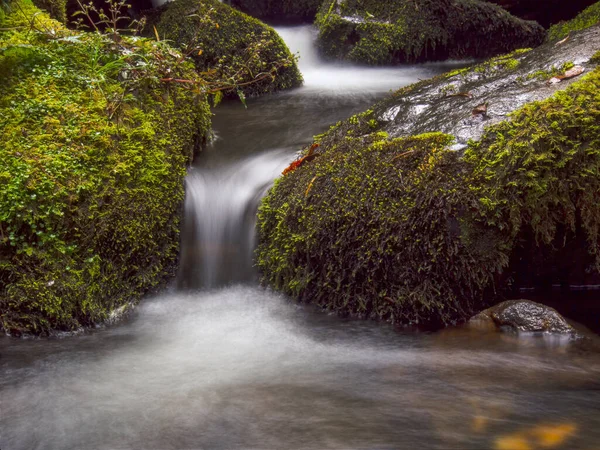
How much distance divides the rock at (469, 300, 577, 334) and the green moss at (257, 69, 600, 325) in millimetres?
145

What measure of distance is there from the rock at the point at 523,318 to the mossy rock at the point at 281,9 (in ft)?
29.0

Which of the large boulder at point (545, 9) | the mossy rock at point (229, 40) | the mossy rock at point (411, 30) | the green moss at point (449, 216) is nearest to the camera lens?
the green moss at point (449, 216)

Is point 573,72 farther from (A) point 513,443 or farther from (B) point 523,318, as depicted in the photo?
(A) point 513,443

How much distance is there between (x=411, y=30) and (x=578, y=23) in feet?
9.71

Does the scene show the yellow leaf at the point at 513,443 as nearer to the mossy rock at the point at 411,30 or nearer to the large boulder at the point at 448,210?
the large boulder at the point at 448,210

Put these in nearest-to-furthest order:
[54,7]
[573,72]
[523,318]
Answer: [523,318]
[573,72]
[54,7]

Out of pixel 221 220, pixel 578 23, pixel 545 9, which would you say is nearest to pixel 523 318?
pixel 221 220

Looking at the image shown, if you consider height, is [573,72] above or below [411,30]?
below

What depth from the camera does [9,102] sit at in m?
3.70

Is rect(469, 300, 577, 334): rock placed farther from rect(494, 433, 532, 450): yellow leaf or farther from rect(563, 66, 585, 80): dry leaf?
rect(563, 66, 585, 80): dry leaf

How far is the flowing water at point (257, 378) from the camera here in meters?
2.27

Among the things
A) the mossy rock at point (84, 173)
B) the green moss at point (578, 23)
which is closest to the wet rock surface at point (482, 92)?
the mossy rock at point (84, 173)

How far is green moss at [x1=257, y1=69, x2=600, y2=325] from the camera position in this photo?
10.7 feet

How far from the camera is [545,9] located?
35.3ft
